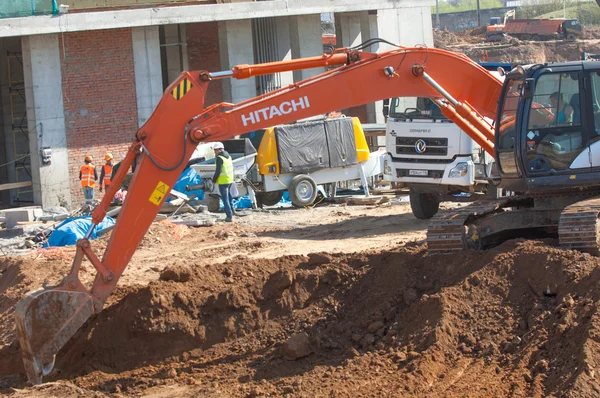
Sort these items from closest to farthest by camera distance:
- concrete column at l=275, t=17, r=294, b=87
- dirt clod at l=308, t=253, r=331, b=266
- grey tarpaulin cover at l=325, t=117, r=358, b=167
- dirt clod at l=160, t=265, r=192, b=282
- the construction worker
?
dirt clod at l=160, t=265, r=192, b=282 < dirt clod at l=308, t=253, r=331, b=266 < the construction worker < grey tarpaulin cover at l=325, t=117, r=358, b=167 < concrete column at l=275, t=17, r=294, b=87

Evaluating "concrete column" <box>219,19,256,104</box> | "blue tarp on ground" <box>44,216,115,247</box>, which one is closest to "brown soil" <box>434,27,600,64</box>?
"concrete column" <box>219,19,256,104</box>

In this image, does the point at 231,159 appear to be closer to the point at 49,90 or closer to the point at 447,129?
the point at 447,129

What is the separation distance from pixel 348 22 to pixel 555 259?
67.9 feet

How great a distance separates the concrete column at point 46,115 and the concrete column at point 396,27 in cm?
1016

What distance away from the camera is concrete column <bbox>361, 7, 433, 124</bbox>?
28609 mm

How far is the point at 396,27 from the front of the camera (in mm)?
29266

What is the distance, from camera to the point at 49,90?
23.3m

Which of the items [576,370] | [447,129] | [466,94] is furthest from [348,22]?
[576,370]

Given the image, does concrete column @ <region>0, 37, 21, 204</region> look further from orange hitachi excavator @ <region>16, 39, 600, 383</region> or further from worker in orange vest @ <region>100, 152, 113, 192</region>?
orange hitachi excavator @ <region>16, 39, 600, 383</region>

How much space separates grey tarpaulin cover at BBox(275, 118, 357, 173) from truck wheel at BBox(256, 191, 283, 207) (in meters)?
0.83

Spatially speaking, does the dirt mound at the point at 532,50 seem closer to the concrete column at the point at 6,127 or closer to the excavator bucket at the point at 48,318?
the concrete column at the point at 6,127

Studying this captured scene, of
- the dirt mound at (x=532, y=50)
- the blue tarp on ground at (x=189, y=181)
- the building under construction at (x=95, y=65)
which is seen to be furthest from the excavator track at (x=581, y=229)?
the dirt mound at (x=532, y=50)

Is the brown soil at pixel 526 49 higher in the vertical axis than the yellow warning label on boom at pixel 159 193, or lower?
higher

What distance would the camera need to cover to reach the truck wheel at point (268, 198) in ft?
67.3
